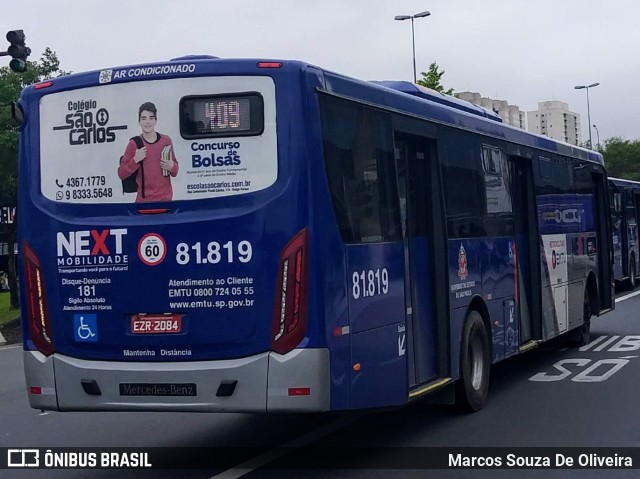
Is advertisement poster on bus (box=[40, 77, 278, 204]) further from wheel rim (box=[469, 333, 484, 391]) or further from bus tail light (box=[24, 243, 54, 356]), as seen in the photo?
wheel rim (box=[469, 333, 484, 391])

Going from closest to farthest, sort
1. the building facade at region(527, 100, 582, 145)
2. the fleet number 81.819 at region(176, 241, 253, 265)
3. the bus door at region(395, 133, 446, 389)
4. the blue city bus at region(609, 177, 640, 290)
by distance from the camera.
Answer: the fleet number 81.819 at region(176, 241, 253, 265)
the bus door at region(395, 133, 446, 389)
the blue city bus at region(609, 177, 640, 290)
the building facade at region(527, 100, 582, 145)

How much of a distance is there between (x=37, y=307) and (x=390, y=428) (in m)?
3.68

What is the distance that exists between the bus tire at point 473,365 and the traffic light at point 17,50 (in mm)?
10889

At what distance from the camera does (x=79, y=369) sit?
7.78 meters

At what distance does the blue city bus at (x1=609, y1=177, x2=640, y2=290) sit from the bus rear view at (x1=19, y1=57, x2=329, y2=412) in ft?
66.2

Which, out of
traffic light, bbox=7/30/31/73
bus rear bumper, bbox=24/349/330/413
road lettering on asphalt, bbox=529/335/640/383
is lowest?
road lettering on asphalt, bbox=529/335/640/383

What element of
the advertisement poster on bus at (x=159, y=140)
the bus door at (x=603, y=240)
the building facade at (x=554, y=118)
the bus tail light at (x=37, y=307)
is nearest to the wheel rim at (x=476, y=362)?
the advertisement poster on bus at (x=159, y=140)

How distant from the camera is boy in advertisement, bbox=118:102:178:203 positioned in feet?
24.9

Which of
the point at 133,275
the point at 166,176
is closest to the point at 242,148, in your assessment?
the point at 166,176

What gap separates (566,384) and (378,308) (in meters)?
5.01

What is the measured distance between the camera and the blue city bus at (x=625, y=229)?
2709 centimetres

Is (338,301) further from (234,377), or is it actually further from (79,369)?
(79,369)

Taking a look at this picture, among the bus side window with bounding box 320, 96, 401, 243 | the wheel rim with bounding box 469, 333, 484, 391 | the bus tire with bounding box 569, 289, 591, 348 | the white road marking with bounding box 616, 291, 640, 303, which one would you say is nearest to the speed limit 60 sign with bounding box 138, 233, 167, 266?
the bus side window with bounding box 320, 96, 401, 243

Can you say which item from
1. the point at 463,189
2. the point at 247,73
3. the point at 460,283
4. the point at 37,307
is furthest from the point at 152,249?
the point at 463,189
